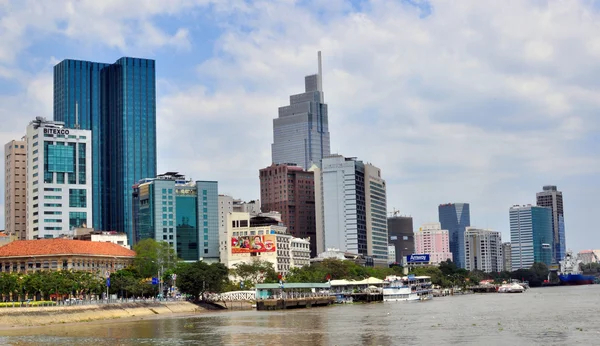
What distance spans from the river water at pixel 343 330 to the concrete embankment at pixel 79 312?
589 cm

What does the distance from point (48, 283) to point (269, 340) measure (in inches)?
3120

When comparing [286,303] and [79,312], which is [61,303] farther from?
[286,303]

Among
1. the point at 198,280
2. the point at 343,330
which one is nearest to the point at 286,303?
the point at 198,280

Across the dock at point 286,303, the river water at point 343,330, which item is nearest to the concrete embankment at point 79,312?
the river water at point 343,330

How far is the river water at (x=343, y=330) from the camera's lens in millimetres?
95250

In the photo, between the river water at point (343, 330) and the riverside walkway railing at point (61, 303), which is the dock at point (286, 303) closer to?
the riverside walkway railing at point (61, 303)

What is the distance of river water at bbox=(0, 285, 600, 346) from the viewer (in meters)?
95.2

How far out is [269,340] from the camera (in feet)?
320

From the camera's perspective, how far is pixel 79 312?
5645 inches

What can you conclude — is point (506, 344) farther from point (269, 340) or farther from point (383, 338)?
point (269, 340)

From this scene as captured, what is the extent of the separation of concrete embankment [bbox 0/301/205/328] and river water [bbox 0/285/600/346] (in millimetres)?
5893

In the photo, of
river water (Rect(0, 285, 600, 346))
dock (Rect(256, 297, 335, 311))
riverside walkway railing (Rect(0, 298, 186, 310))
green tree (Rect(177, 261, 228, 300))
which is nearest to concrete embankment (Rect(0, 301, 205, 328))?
riverside walkway railing (Rect(0, 298, 186, 310))

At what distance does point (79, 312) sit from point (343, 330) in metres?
52.4

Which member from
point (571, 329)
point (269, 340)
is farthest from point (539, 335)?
point (269, 340)
